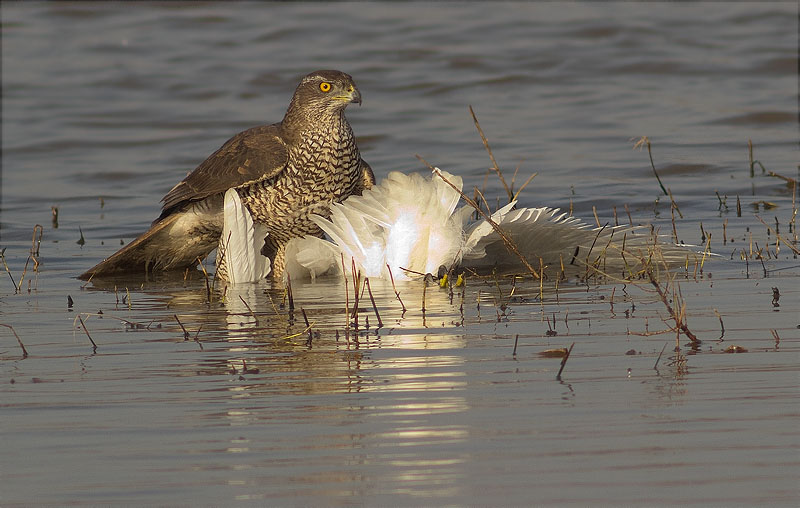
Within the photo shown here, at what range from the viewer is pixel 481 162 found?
13.3 m

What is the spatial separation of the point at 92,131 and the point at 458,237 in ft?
34.9

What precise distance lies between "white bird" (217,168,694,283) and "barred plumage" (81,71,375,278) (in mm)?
175

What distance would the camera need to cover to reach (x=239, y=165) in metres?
7.72

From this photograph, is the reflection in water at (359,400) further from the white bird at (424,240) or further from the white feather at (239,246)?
the white feather at (239,246)

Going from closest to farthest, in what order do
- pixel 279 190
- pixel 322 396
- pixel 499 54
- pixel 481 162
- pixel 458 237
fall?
pixel 322 396, pixel 458 237, pixel 279 190, pixel 481 162, pixel 499 54

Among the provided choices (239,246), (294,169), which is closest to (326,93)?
(294,169)

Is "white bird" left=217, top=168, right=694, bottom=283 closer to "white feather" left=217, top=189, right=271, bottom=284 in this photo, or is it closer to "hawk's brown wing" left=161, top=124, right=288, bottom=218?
"white feather" left=217, top=189, right=271, bottom=284

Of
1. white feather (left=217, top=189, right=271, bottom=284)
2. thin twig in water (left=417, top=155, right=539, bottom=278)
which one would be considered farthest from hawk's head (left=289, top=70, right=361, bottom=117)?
thin twig in water (left=417, top=155, right=539, bottom=278)

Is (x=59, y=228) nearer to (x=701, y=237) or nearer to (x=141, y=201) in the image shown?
(x=141, y=201)

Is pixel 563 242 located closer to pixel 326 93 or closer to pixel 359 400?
pixel 326 93

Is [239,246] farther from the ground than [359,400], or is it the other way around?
[239,246]

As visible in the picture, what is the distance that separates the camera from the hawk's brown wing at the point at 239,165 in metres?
7.64

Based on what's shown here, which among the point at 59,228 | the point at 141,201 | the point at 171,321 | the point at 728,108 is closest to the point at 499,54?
the point at 728,108

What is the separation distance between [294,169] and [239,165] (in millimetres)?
355
